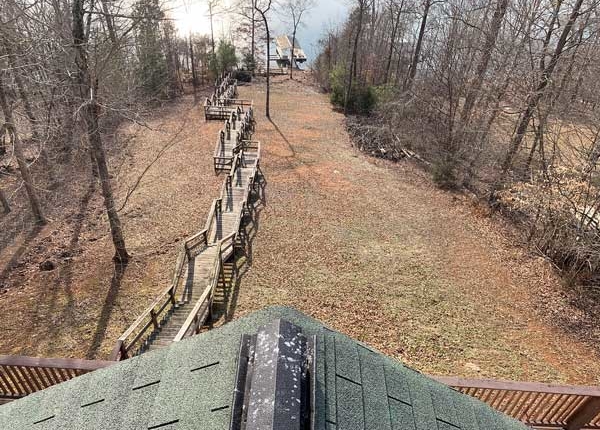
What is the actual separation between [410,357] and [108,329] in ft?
21.1

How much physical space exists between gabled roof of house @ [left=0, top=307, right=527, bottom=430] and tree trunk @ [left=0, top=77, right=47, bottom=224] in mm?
8168

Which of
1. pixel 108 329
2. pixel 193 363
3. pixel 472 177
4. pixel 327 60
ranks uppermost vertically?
pixel 327 60

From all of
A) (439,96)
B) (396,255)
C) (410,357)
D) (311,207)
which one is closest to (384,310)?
(410,357)

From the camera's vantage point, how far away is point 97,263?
984 cm

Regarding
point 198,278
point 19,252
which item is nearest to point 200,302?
point 198,278

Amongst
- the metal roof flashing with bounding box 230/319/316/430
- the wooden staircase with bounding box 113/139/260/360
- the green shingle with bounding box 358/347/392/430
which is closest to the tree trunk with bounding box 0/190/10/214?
the wooden staircase with bounding box 113/139/260/360

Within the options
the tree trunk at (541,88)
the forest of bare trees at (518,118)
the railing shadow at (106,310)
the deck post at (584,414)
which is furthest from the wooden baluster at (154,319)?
the tree trunk at (541,88)

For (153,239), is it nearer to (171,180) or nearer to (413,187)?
(171,180)

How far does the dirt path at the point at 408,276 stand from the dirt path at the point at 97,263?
8.76 ft

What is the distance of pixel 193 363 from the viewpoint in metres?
2.33

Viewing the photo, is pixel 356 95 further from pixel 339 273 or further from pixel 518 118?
pixel 339 273

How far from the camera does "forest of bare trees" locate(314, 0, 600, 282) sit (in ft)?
30.6

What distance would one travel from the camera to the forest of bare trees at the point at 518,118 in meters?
9.33

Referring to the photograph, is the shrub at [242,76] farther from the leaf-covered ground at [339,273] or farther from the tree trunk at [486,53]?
the tree trunk at [486,53]
